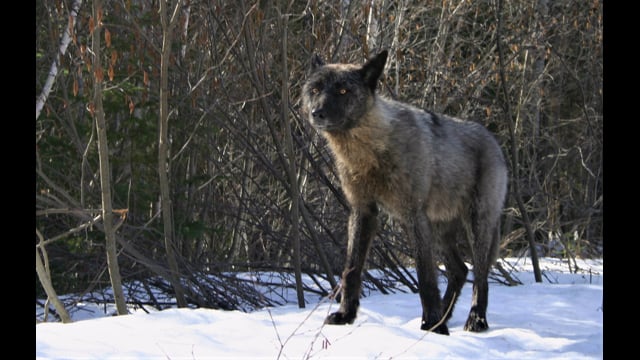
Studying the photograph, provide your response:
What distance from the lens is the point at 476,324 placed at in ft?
19.6

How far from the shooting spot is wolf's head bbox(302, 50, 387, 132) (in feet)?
18.6

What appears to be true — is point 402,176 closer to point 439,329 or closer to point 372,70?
point 372,70

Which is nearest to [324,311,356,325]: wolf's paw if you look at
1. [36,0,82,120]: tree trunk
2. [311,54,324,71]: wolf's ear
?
[311,54,324,71]: wolf's ear

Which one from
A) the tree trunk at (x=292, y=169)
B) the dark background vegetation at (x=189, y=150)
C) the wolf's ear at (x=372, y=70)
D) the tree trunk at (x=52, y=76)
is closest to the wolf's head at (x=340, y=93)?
the wolf's ear at (x=372, y=70)

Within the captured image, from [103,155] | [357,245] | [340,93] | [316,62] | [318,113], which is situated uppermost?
[316,62]

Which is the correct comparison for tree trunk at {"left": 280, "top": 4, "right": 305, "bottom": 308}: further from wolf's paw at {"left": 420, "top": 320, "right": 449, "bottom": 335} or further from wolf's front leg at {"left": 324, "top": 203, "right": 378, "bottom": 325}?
wolf's paw at {"left": 420, "top": 320, "right": 449, "bottom": 335}

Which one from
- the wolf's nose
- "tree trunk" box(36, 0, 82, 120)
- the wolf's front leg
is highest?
"tree trunk" box(36, 0, 82, 120)

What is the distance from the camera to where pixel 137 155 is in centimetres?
721

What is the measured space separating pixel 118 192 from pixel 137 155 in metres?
0.37

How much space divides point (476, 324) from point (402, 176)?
123 centimetres

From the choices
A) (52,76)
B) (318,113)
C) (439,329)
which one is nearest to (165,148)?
(52,76)
